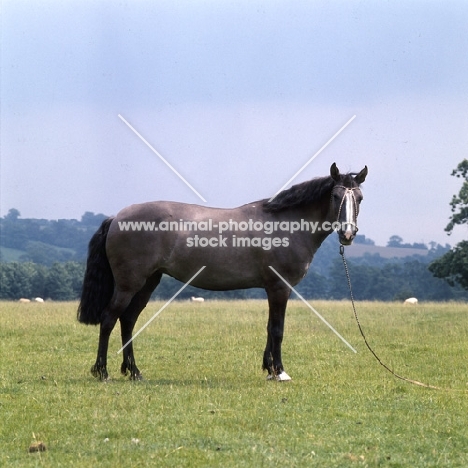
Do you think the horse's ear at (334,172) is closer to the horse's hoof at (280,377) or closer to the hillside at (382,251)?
the horse's hoof at (280,377)

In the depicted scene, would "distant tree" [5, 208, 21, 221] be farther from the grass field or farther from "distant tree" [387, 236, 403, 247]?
the grass field

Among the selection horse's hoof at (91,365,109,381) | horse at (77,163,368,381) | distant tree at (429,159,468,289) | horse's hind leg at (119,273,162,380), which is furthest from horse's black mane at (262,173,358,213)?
distant tree at (429,159,468,289)

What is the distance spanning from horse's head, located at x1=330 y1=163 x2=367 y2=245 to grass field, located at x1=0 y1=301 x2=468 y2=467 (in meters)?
2.01

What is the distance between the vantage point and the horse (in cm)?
1055

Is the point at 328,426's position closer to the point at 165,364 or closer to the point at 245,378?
the point at 245,378

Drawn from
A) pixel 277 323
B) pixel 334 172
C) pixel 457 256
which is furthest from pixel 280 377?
pixel 457 256

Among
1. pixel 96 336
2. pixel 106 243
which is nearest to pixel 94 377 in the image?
pixel 106 243

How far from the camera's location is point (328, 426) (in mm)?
7625

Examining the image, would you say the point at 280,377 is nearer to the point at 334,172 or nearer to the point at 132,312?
the point at 132,312

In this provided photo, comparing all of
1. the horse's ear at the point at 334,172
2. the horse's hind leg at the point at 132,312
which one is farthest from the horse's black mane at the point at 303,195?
the horse's hind leg at the point at 132,312

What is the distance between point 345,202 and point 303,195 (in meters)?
0.94

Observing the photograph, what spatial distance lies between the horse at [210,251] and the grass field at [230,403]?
925mm

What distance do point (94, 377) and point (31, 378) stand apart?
0.86 metres

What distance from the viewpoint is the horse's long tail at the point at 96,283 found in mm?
10781
